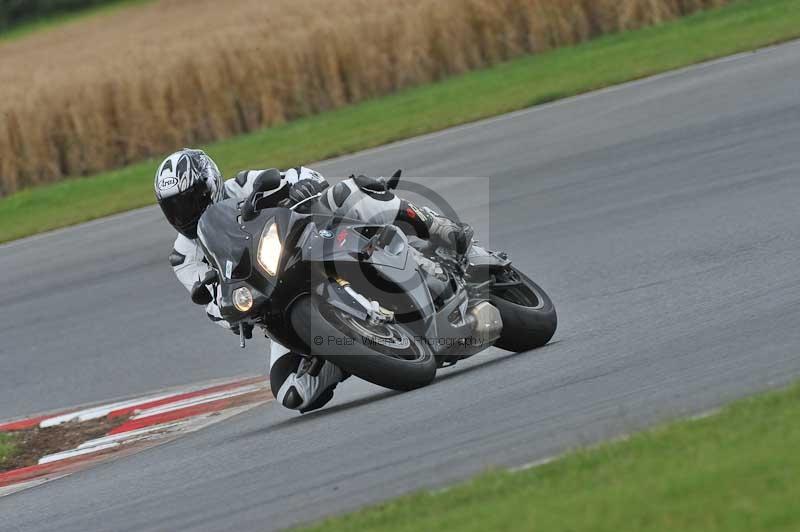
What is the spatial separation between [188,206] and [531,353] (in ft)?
7.20

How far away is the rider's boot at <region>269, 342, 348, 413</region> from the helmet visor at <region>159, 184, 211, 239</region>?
0.84m

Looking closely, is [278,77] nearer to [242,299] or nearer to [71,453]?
[71,453]

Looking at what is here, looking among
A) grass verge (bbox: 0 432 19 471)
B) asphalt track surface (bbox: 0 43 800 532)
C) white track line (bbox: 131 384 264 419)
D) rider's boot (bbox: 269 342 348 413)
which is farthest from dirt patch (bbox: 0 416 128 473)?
rider's boot (bbox: 269 342 348 413)

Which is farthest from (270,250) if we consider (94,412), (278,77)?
(278,77)

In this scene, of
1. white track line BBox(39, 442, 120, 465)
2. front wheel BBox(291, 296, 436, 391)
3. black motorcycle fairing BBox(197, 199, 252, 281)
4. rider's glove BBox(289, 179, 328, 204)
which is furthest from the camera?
white track line BBox(39, 442, 120, 465)

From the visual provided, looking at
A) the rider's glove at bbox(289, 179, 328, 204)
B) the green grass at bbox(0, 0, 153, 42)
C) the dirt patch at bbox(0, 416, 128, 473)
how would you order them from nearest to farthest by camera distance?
the rider's glove at bbox(289, 179, 328, 204), the dirt patch at bbox(0, 416, 128, 473), the green grass at bbox(0, 0, 153, 42)

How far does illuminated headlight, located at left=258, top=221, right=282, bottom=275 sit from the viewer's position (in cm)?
714

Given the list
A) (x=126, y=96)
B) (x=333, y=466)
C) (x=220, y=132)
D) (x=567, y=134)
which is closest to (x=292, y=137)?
(x=220, y=132)

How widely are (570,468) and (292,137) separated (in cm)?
1569

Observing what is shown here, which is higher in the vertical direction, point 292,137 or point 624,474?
point 624,474

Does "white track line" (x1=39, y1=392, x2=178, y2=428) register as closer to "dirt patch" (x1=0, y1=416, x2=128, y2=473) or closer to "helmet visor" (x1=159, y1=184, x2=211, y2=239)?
"dirt patch" (x1=0, y1=416, x2=128, y2=473)

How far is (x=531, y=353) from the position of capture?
8.23m

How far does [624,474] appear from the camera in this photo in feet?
16.0

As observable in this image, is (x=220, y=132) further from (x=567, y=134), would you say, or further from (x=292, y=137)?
A: (x=567, y=134)
